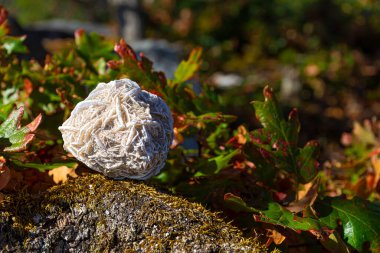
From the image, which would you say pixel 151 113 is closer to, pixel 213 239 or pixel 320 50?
pixel 213 239

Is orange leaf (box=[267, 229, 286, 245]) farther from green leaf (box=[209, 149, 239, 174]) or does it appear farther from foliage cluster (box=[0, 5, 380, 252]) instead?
green leaf (box=[209, 149, 239, 174])

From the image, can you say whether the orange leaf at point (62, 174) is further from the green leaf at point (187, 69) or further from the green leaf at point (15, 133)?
the green leaf at point (187, 69)

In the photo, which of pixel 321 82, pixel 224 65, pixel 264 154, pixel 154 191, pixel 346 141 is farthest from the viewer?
pixel 224 65

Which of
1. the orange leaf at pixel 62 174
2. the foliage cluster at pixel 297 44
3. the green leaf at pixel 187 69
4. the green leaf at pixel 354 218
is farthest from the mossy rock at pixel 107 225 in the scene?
the foliage cluster at pixel 297 44

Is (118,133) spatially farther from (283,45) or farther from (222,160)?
(283,45)

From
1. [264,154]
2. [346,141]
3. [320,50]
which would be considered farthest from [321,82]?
[264,154]

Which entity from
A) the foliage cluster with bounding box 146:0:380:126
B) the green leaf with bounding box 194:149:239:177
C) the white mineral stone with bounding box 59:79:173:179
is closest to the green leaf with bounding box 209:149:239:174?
the green leaf with bounding box 194:149:239:177
